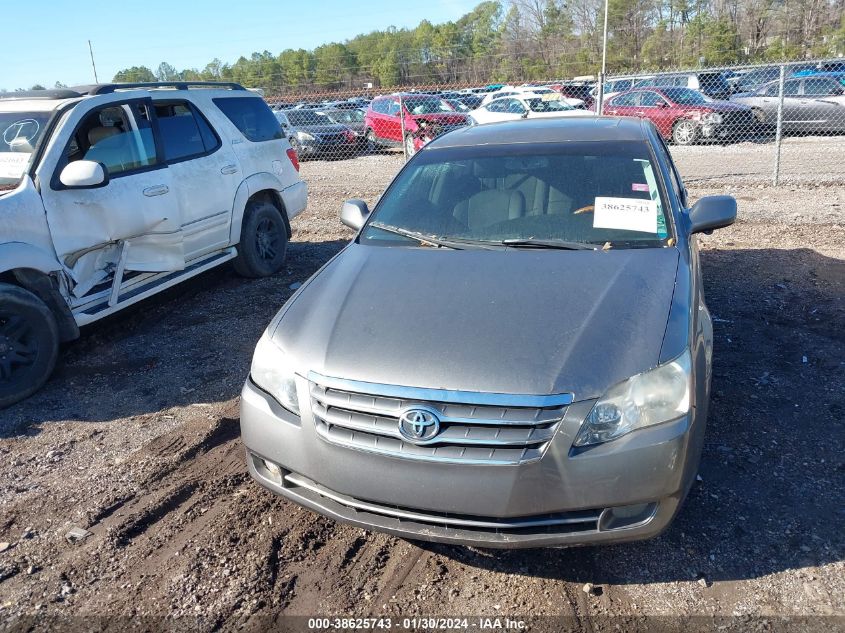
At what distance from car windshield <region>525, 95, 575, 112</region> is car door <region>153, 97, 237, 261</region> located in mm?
13449

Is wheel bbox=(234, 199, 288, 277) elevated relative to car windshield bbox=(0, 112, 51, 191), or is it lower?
lower

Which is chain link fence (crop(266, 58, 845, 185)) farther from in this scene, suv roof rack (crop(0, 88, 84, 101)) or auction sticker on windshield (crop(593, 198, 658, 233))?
auction sticker on windshield (crop(593, 198, 658, 233))

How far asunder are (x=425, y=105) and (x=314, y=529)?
17.0m

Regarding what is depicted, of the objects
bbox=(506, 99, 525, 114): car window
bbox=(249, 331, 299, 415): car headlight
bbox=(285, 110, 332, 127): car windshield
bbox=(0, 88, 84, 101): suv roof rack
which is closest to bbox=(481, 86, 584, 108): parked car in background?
bbox=(506, 99, 525, 114): car window

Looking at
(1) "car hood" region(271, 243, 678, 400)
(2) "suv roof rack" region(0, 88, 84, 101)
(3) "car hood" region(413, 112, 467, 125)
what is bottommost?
(1) "car hood" region(271, 243, 678, 400)

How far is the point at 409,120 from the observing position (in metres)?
18.1

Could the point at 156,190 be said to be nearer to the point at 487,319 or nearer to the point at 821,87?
the point at 487,319

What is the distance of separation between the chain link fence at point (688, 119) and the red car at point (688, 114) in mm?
24

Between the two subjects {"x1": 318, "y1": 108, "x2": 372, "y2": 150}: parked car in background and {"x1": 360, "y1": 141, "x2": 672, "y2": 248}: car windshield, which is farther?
{"x1": 318, "y1": 108, "x2": 372, "y2": 150}: parked car in background

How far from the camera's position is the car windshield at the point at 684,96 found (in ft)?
55.4

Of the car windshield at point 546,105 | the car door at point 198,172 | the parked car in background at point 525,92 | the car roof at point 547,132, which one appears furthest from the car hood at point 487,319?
the parked car in background at point 525,92

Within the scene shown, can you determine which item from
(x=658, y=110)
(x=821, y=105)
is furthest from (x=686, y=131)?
(x=821, y=105)

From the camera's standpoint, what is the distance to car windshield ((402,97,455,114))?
18.6 m

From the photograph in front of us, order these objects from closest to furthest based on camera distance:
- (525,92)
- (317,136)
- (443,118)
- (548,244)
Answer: (548,244) < (443,118) < (317,136) < (525,92)
